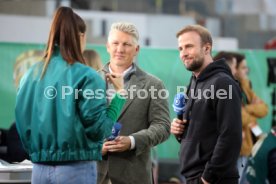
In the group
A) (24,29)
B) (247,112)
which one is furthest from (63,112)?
(24,29)

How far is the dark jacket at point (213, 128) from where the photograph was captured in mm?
6285

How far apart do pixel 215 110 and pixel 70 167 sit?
1403mm

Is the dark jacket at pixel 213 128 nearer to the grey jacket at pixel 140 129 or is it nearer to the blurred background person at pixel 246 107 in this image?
the grey jacket at pixel 140 129

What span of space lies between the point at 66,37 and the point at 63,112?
0.50 m

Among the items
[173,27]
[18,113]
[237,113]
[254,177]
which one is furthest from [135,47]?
[173,27]

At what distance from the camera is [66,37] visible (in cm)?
557

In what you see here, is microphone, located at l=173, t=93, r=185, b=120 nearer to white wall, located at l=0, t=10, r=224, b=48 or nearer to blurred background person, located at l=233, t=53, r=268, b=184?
blurred background person, located at l=233, t=53, r=268, b=184

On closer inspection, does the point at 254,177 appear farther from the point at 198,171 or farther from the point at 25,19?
the point at 25,19

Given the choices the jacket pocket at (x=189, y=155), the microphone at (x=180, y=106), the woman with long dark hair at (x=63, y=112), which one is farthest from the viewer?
the microphone at (x=180, y=106)

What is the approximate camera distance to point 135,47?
7086 millimetres

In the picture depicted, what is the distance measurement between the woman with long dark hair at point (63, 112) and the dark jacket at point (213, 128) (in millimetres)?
1020

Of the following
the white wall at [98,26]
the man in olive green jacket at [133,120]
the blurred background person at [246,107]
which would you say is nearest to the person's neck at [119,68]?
the man in olive green jacket at [133,120]

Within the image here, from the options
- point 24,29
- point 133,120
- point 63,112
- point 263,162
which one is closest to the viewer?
point 63,112

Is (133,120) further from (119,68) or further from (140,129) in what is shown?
(119,68)
